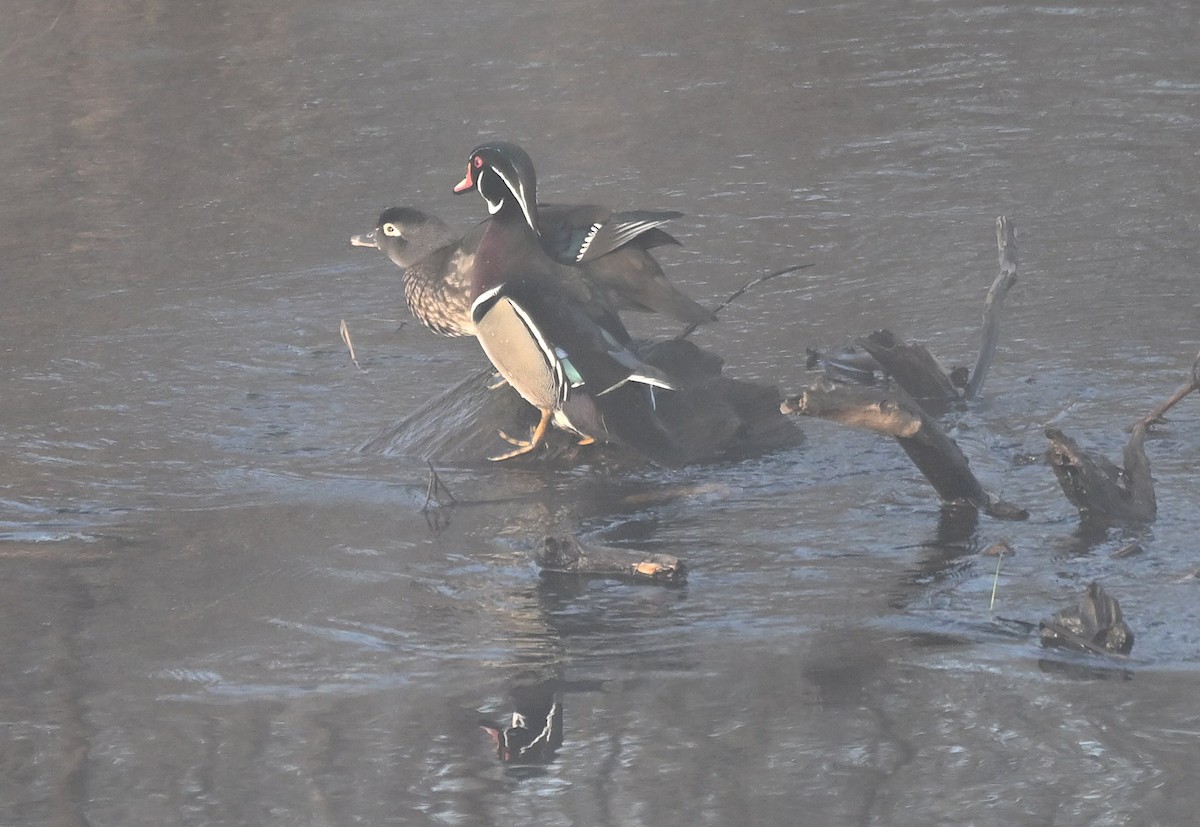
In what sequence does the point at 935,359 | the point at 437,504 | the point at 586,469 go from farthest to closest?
the point at 935,359
the point at 586,469
the point at 437,504

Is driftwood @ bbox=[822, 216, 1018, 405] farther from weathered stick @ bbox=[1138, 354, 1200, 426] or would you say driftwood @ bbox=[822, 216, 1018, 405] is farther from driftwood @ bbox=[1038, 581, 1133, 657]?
driftwood @ bbox=[1038, 581, 1133, 657]

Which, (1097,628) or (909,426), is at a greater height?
(909,426)

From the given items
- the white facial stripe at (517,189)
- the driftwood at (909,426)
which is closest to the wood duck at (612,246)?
the white facial stripe at (517,189)

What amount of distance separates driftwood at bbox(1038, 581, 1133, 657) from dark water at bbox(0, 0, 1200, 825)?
0.05m

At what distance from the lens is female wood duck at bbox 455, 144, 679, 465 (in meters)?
5.73

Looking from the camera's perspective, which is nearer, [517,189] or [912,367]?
[517,189]

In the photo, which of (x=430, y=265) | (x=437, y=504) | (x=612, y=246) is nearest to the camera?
(x=437, y=504)

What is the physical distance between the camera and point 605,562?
15.8 ft

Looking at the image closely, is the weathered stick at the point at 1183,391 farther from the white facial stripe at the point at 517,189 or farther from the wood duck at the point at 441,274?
the white facial stripe at the point at 517,189

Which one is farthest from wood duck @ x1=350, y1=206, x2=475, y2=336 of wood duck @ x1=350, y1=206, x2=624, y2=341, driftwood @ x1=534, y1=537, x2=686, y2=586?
driftwood @ x1=534, y1=537, x2=686, y2=586

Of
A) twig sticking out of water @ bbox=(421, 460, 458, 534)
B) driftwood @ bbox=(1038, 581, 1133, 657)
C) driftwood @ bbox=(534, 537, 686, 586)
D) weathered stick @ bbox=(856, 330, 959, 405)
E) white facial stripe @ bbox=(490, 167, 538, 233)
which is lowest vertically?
twig sticking out of water @ bbox=(421, 460, 458, 534)

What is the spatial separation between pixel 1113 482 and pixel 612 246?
1926mm

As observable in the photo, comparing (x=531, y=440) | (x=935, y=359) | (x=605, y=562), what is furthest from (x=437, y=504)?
(x=935, y=359)

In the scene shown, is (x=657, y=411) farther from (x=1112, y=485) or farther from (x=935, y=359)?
(x=1112, y=485)
